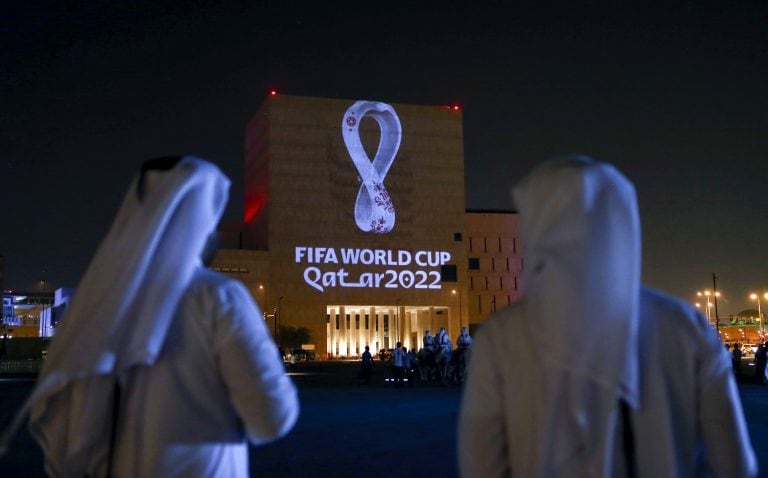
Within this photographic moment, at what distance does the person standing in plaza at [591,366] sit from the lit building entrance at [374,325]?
80.0 m

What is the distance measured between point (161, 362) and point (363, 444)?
301 inches

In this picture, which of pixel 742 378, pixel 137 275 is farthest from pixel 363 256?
pixel 137 275

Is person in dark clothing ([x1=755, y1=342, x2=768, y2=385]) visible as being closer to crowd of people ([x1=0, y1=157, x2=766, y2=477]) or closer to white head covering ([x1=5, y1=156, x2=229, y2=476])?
crowd of people ([x1=0, y1=157, x2=766, y2=477])

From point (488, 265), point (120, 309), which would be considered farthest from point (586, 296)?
point (488, 265)

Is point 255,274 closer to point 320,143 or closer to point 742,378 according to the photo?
point 320,143

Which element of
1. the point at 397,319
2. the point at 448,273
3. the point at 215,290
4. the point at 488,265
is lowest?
the point at 215,290

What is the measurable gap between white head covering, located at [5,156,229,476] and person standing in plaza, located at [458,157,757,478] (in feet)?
3.37

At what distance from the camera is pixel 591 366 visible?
2.12 meters

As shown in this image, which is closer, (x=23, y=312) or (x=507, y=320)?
(x=507, y=320)

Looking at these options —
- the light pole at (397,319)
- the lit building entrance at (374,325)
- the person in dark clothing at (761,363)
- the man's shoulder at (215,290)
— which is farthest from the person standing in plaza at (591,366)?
the light pole at (397,319)

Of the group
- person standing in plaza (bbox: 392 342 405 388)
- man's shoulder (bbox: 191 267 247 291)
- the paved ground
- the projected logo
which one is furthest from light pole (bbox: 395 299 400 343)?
man's shoulder (bbox: 191 267 247 291)

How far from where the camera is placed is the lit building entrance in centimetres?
8325

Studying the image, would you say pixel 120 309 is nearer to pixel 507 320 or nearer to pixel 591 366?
pixel 507 320

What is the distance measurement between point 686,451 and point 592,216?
29.4 inches
